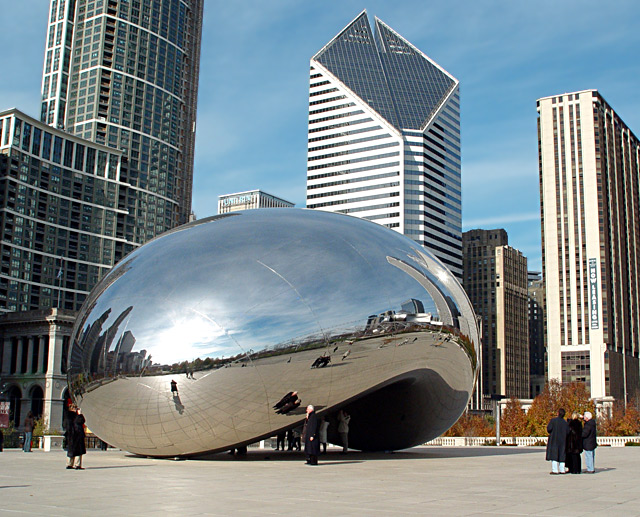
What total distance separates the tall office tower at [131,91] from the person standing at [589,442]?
147m

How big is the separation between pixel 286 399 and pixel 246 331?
1745 millimetres

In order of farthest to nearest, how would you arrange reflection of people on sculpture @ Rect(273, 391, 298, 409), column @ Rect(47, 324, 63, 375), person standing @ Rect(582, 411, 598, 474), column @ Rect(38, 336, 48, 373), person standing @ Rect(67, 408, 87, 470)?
column @ Rect(38, 336, 48, 373)
column @ Rect(47, 324, 63, 375)
person standing @ Rect(582, 411, 598, 474)
reflection of people on sculpture @ Rect(273, 391, 298, 409)
person standing @ Rect(67, 408, 87, 470)

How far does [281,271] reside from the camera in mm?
14906

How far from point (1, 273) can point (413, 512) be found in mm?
133040

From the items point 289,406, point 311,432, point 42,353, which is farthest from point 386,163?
Answer: point 289,406

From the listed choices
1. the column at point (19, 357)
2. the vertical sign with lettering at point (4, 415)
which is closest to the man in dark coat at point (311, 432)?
the vertical sign with lettering at point (4, 415)

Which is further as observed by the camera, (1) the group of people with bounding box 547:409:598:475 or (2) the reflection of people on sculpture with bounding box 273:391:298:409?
(2) the reflection of people on sculpture with bounding box 273:391:298:409

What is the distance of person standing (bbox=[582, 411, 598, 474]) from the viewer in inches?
616

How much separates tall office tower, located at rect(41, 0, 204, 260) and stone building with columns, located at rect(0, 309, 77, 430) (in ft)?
178

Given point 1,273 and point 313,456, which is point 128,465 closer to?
point 313,456

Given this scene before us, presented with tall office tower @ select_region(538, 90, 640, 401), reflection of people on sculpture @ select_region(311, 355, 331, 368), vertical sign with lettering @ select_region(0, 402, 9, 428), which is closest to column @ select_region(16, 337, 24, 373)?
vertical sign with lettering @ select_region(0, 402, 9, 428)

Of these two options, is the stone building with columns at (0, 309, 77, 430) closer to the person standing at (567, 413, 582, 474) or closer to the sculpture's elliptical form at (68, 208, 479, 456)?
the sculpture's elliptical form at (68, 208, 479, 456)

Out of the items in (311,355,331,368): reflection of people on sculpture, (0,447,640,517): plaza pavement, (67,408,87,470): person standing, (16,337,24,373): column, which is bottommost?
(0,447,640,517): plaza pavement

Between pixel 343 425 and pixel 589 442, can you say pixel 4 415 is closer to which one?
pixel 343 425
